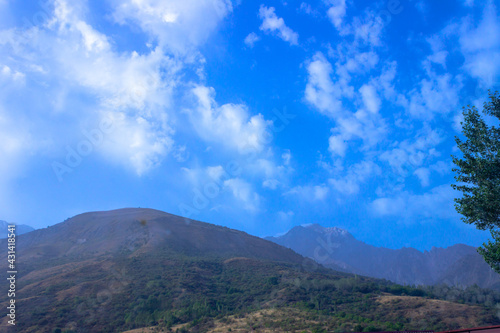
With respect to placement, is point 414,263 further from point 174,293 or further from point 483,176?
point 483,176

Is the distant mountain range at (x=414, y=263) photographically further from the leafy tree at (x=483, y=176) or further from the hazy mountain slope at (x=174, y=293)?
the leafy tree at (x=483, y=176)

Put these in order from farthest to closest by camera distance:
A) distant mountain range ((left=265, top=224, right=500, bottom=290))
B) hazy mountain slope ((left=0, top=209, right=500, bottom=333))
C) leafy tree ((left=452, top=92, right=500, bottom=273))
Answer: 1. distant mountain range ((left=265, top=224, right=500, bottom=290))
2. hazy mountain slope ((left=0, top=209, right=500, bottom=333))
3. leafy tree ((left=452, top=92, right=500, bottom=273))

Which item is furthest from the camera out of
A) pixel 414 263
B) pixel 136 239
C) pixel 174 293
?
pixel 414 263

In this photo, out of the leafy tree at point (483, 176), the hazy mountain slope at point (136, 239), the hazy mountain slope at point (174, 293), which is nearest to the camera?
the leafy tree at point (483, 176)

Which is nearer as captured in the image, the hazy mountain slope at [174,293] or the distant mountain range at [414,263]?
the hazy mountain slope at [174,293]

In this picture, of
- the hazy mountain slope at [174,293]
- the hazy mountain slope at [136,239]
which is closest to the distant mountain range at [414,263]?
the hazy mountain slope at [136,239]

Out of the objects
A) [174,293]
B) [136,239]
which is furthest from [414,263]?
[174,293]

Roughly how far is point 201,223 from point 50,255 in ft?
157

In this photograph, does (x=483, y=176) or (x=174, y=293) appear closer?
(x=483, y=176)

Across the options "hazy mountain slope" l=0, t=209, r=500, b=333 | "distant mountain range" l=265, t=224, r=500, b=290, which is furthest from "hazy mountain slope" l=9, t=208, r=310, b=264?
"distant mountain range" l=265, t=224, r=500, b=290

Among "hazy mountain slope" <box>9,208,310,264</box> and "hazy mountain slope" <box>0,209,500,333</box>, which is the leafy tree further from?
"hazy mountain slope" <box>9,208,310,264</box>

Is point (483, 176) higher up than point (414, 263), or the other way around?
point (483, 176)

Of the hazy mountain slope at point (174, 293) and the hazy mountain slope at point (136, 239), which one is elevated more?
the hazy mountain slope at point (136, 239)

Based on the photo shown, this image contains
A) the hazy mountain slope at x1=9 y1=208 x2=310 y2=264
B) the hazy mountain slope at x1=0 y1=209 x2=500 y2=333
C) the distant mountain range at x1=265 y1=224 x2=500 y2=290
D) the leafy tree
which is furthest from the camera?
the distant mountain range at x1=265 y1=224 x2=500 y2=290
